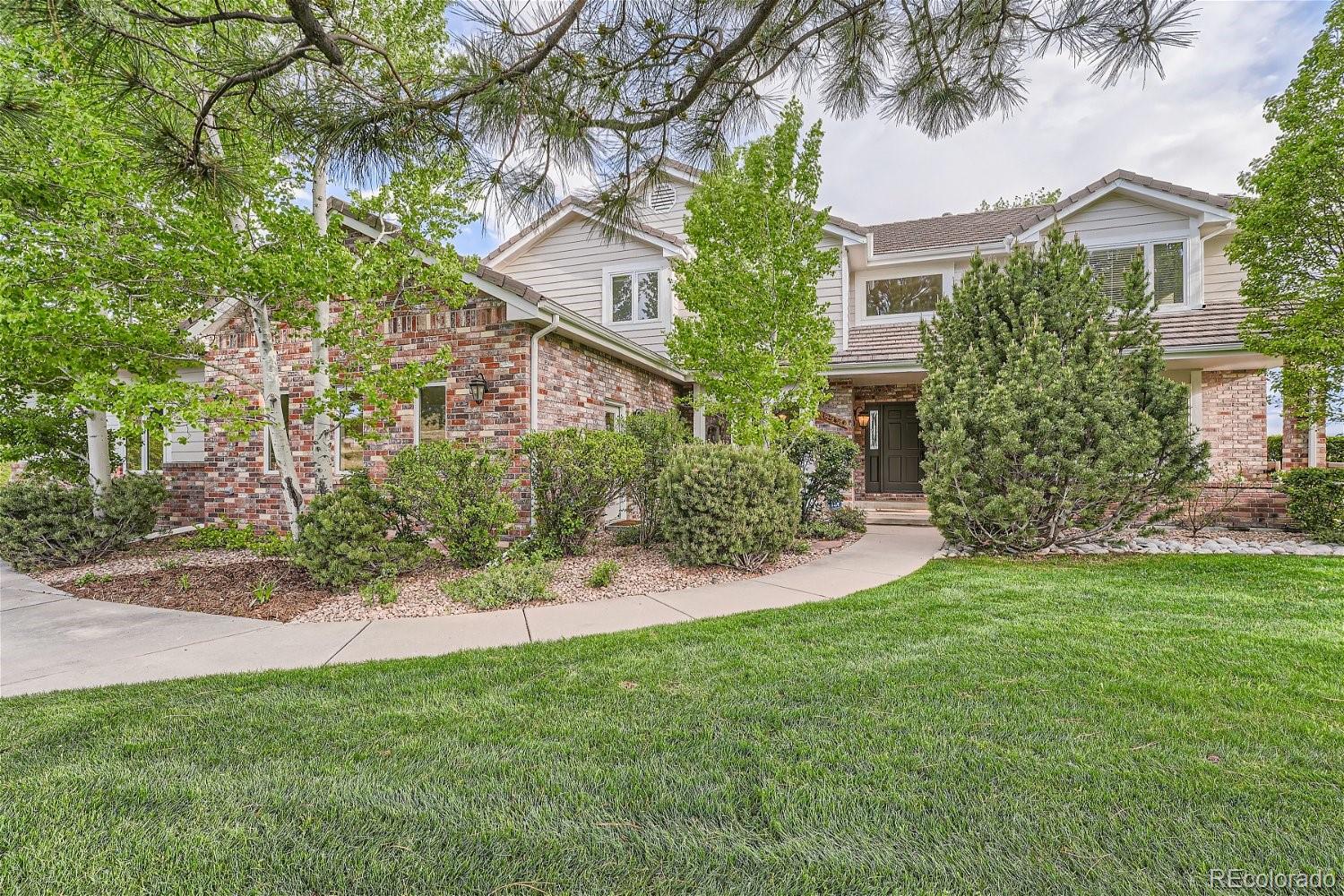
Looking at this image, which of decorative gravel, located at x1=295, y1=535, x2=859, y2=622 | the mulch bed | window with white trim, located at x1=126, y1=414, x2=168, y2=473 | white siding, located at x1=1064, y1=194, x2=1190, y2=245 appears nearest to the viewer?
decorative gravel, located at x1=295, y1=535, x2=859, y2=622

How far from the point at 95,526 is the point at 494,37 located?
790cm

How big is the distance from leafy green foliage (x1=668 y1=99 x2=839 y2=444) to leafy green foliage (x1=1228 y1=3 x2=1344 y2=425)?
5529 millimetres

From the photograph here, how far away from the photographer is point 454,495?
5.58 metres

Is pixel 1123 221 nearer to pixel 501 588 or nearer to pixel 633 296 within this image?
pixel 633 296

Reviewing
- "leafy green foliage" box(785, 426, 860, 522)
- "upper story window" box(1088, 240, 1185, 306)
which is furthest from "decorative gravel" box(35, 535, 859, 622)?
"upper story window" box(1088, 240, 1185, 306)

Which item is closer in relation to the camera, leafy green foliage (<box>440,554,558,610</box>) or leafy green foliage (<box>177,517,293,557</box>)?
leafy green foliage (<box>440,554,558,610</box>)

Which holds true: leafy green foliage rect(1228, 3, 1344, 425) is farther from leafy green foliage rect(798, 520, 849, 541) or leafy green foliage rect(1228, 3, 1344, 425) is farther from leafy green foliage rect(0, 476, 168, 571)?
leafy green foliage rect(0, 476, 168, 571)

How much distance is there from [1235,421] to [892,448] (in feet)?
18.2

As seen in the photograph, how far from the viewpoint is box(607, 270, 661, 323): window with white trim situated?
10961 mm

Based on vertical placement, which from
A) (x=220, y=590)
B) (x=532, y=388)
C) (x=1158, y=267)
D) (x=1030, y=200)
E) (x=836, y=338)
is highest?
(x=1030, y=200)

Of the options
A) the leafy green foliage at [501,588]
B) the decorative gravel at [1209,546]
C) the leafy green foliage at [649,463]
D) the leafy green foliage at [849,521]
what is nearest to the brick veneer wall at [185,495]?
the leafy green foliage at [501,588]

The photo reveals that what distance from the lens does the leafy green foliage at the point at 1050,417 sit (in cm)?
595

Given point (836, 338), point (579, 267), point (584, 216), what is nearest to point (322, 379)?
point (584, 216)

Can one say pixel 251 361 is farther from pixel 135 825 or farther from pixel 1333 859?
pixel 1333 859
